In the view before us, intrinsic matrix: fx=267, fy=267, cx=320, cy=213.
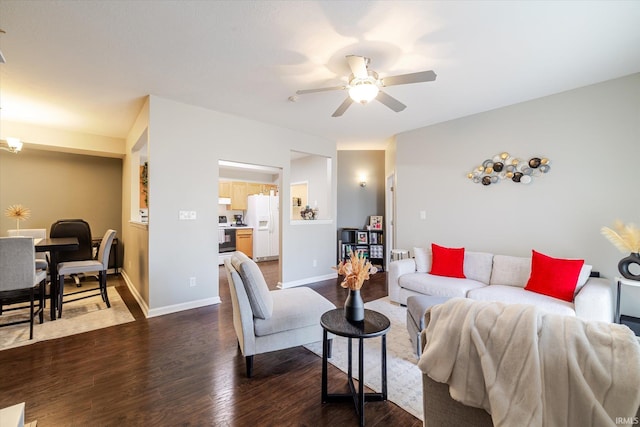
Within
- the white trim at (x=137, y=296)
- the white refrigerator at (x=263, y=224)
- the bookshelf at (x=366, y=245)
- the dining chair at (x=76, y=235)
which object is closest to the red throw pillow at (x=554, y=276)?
the bookshelf at (x=366, y=245)

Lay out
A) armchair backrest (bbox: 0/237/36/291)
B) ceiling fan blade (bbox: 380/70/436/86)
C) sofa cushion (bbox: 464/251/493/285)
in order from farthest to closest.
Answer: sofa cushion (bbox: 464/251/493/285)
armchair backrest (bbox: 0/237/36/291)
ceiling fan blade (bbox: 380/70/436/86)

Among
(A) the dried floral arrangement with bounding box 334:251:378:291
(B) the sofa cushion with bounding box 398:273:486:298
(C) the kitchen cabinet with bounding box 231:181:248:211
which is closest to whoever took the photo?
(A) the dried floral arrangement with bounding box 334:251:378:291

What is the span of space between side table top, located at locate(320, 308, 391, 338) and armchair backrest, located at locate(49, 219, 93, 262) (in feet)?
16.9

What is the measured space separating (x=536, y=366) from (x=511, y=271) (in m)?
2.94

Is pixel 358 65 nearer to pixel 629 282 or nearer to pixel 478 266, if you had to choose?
pixel 478 266

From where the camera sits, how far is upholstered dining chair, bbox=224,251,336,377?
2.15m

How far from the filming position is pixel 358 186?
646 centimetres

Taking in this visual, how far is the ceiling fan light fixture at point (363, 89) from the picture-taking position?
2271mm

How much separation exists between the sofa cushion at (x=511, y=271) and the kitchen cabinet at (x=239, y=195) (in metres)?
6.09

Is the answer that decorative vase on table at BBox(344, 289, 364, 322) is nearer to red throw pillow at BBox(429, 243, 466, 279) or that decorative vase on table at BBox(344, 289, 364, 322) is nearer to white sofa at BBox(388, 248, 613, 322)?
white sofa at BBox(388, 248, 613, 322)

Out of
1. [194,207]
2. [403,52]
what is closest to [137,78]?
[194,207]

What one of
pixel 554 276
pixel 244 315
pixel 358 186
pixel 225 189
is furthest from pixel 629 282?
pixel 225 189

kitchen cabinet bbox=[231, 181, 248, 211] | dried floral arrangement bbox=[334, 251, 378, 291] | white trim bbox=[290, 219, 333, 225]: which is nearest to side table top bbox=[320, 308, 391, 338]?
dried floral arrangement bbox=[334, 251, 378, 291]

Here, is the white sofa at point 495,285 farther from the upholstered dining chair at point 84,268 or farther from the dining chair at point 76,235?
the dining chair at point 76,235
